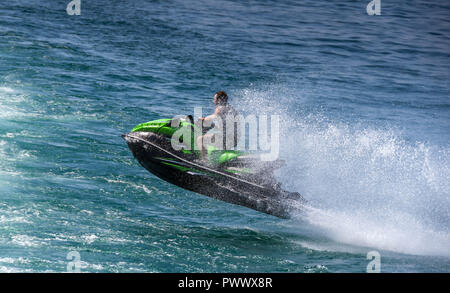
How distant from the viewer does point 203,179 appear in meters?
8.88

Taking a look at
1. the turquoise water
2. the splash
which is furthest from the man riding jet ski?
the splash

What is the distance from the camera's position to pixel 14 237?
7.31m

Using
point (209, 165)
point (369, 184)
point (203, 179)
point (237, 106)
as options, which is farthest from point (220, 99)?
point (237, 106)

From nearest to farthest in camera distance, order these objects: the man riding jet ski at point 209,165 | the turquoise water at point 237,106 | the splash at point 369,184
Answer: the turquoise water at point 237,106 < the splash at point 369,184 < the man riding jet ski at point 209,165

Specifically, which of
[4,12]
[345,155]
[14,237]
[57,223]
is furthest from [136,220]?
[4,12]

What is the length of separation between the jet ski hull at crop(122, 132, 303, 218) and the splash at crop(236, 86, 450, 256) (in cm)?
47

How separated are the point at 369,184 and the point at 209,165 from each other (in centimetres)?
317

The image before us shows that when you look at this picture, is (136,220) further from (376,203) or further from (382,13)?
(382,13)

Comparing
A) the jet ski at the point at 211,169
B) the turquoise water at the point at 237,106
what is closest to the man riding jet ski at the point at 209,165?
the jet ski at the point at 211,169

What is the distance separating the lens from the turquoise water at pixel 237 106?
785 centimetres

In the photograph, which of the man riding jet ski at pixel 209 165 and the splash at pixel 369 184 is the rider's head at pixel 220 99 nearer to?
the man riding jet ski at pixel 209 165

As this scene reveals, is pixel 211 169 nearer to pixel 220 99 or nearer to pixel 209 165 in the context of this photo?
pixel 209 165

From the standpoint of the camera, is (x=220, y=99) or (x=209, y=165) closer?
(x=220, y=99)

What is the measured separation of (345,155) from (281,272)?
4.72m
